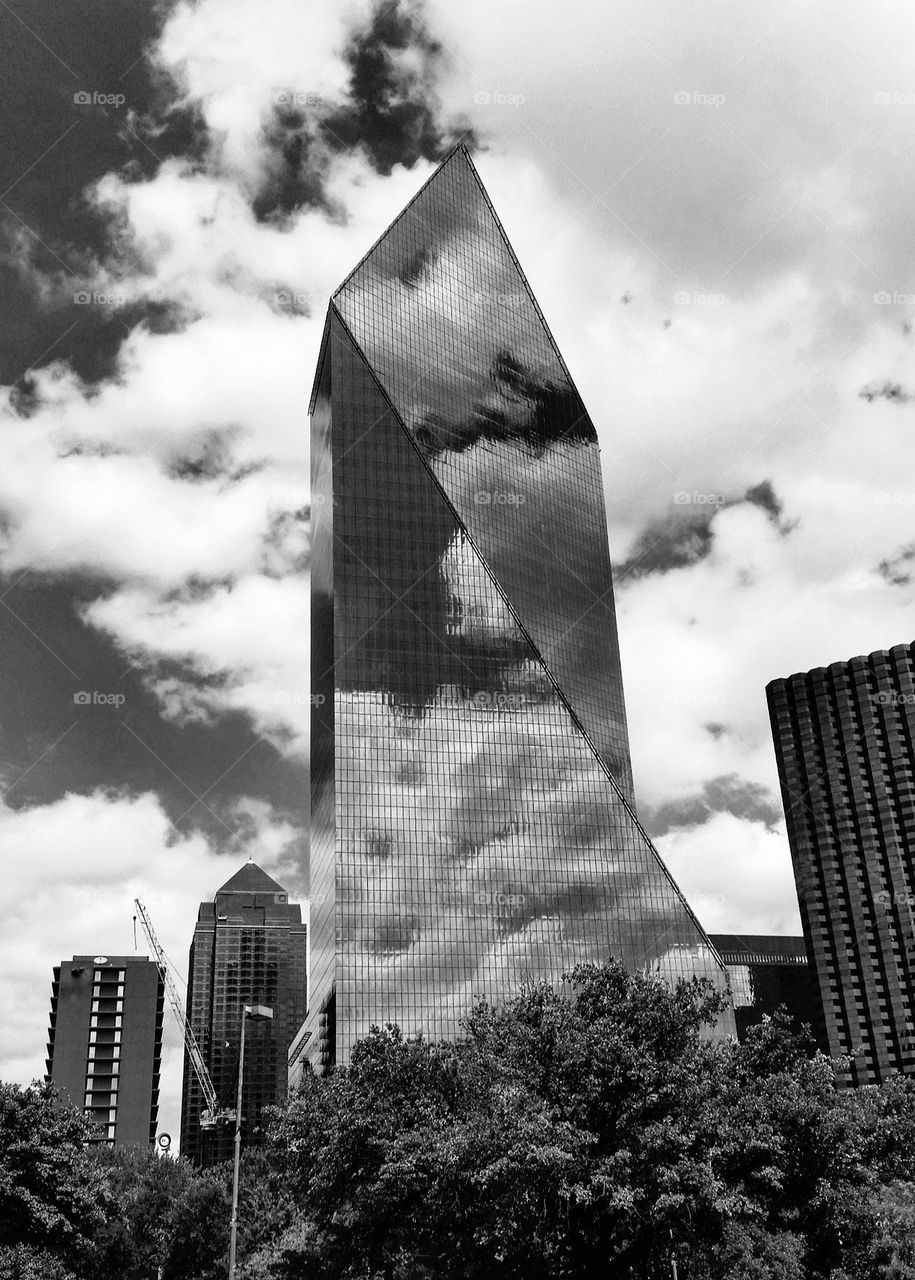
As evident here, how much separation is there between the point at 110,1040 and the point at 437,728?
8568 centimetres

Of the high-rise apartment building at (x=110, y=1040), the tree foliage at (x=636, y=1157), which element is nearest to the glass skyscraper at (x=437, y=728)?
the high-rise apartment building at (x=110, y=1040)

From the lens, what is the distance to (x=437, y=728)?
489 ft

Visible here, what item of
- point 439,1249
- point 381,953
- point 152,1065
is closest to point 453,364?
point 381,953

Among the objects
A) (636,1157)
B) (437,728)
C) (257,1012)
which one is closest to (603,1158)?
(636,1157)

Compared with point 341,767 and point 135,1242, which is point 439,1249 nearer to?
point 135,1242

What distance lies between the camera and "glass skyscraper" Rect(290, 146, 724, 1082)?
453 feet

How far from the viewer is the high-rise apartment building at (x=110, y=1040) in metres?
180

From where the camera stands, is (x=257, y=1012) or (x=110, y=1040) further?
(x=110, y=1040)

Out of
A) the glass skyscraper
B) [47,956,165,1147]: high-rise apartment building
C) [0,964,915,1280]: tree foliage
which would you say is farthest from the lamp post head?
[47,956,165,1147]: high-rise apartment building

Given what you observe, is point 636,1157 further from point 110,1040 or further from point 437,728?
point 110,1040

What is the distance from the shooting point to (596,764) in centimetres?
15538

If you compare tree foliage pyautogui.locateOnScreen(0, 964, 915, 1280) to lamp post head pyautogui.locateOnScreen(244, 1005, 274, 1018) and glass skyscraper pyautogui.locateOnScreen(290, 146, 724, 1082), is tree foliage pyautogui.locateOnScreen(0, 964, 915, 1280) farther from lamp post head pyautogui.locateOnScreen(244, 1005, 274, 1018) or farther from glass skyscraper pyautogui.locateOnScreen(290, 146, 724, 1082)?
glass skyscraper pyautogui.locateOnScreen(290, 146, 724, 1082)

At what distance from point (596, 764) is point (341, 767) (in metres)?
36.0

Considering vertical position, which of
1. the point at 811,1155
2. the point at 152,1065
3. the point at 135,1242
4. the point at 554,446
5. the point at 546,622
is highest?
the point at 554,446
